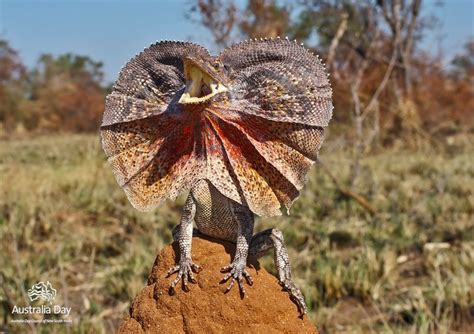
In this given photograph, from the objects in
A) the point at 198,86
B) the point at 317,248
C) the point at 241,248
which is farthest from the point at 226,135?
the point at 317,248

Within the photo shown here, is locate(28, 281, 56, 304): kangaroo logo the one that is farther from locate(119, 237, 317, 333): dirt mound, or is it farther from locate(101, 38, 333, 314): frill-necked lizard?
locate(101, 38, 333, 314): frill-necked lizard

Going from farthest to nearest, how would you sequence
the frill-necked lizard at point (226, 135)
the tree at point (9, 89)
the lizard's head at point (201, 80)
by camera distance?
the tree at point (9, 89)
the frill-necked lizard at point (226, 135)
the lizard's head at point (201, 80)

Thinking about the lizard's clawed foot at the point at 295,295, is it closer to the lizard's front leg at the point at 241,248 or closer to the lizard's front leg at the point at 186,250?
the lizard's front leg at the point at 241,248

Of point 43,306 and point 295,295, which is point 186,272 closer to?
point 295,295

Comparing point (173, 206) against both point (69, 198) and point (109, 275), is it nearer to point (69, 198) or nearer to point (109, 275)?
point (69, 198)

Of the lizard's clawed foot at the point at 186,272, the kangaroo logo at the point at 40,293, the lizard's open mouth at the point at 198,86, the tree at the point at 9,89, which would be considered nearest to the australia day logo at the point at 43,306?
the kangaroo logo at the point at 40,293

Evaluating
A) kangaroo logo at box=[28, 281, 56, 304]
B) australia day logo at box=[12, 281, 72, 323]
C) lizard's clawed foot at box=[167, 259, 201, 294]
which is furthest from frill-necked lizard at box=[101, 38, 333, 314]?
kangaroo logo at box=[28, 281, 56, 304]

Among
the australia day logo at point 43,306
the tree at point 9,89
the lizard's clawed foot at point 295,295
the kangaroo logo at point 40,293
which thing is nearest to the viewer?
the lizard's clawed foot at point 295,295

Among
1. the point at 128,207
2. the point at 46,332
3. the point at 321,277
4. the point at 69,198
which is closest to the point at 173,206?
the point at 128,207
